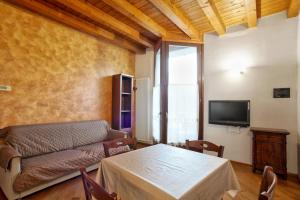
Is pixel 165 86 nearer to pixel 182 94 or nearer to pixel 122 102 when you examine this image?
pixel 182 94

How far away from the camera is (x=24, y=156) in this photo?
233 centimetres

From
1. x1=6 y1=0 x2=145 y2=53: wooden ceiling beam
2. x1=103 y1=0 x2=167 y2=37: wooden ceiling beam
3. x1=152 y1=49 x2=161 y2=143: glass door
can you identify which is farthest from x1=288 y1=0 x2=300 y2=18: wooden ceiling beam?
x1=6 y1=0 x2=145 y2=53: wooden ceiling beam

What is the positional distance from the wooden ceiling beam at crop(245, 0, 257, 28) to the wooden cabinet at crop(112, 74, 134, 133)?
8.71ft

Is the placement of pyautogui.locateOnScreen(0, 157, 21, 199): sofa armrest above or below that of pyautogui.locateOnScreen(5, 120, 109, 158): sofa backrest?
below

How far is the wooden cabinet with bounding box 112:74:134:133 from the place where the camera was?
3844mm

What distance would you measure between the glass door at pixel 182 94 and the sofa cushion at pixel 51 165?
1.67m

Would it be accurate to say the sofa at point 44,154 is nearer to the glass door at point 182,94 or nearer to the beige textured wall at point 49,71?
the beige textured wall at point 49,71

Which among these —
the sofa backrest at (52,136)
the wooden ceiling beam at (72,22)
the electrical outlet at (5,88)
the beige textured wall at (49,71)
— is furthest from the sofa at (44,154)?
the wooden ceiling beam at (72,22)

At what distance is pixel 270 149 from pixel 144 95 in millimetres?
2945

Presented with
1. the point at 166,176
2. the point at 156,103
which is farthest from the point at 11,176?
the point at 156,103

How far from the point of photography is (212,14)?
2742mm

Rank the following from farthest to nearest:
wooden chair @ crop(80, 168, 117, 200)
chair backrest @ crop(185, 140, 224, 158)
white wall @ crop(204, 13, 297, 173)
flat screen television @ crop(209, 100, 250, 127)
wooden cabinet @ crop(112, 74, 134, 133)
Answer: wooden cabinet @ crop(112, 74, 134, 133), flat screen television @ crop(209, 100, 250, 127), white wall @ crop(204, 13, 297, 173), chair backrest @ crop(185, 140, 224, 158), wooden chair @ crop(80, 168, 117, 200)

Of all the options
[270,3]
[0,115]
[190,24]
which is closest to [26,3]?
[0,115]

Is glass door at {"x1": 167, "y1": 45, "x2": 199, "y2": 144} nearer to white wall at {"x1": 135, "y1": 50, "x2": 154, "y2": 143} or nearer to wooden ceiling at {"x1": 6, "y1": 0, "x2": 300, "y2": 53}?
wooden ceiling at {"x1": 6, "y1": 0, "x2": 300, "y2": 53}
